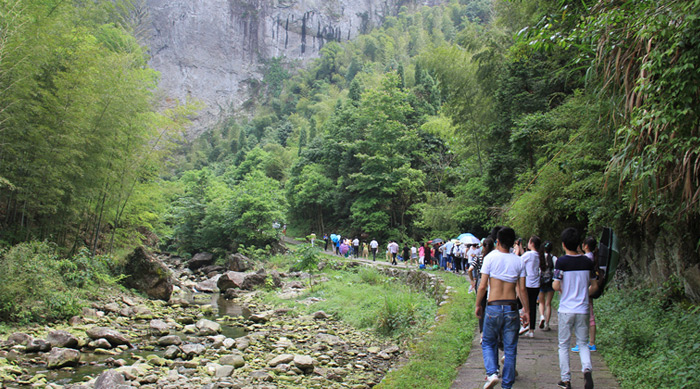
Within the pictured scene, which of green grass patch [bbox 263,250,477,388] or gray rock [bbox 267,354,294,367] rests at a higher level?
green grass patch [bbox 263,250,477,388]

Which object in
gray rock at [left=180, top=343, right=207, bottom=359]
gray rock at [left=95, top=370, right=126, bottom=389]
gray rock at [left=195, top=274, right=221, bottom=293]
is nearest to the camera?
gray rock at [left=95, top=370, right=126, bottom=389]

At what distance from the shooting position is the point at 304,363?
723 cm

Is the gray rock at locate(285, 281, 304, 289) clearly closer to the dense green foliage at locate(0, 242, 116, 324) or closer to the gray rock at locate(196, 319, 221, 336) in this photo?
the gray rock at locate(196, 319, 221, 336)

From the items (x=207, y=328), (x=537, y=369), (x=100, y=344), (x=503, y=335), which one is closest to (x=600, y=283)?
(x=537, y=369)

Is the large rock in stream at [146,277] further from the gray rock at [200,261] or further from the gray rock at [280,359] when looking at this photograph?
the gray rock at [200,261]

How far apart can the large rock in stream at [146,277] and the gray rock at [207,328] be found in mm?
4284

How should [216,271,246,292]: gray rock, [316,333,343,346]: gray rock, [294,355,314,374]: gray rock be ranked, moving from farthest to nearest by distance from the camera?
[216,271,246,292]: gray rock < [316,333,343,346]: gray rock < [294,355,314,374]: gray rock

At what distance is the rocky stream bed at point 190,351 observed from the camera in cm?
661

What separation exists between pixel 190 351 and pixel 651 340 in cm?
776

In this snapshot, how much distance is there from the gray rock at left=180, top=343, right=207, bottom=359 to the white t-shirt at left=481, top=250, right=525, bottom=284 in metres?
6.58

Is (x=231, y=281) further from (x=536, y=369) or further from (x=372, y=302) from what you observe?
(x=536, y=369)

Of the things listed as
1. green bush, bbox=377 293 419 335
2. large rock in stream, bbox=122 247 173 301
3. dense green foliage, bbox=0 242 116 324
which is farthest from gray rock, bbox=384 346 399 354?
large rock in stream, bbox=122 247 173 301

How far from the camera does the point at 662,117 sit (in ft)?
11.0

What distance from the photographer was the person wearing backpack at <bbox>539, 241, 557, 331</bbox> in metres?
6.30
